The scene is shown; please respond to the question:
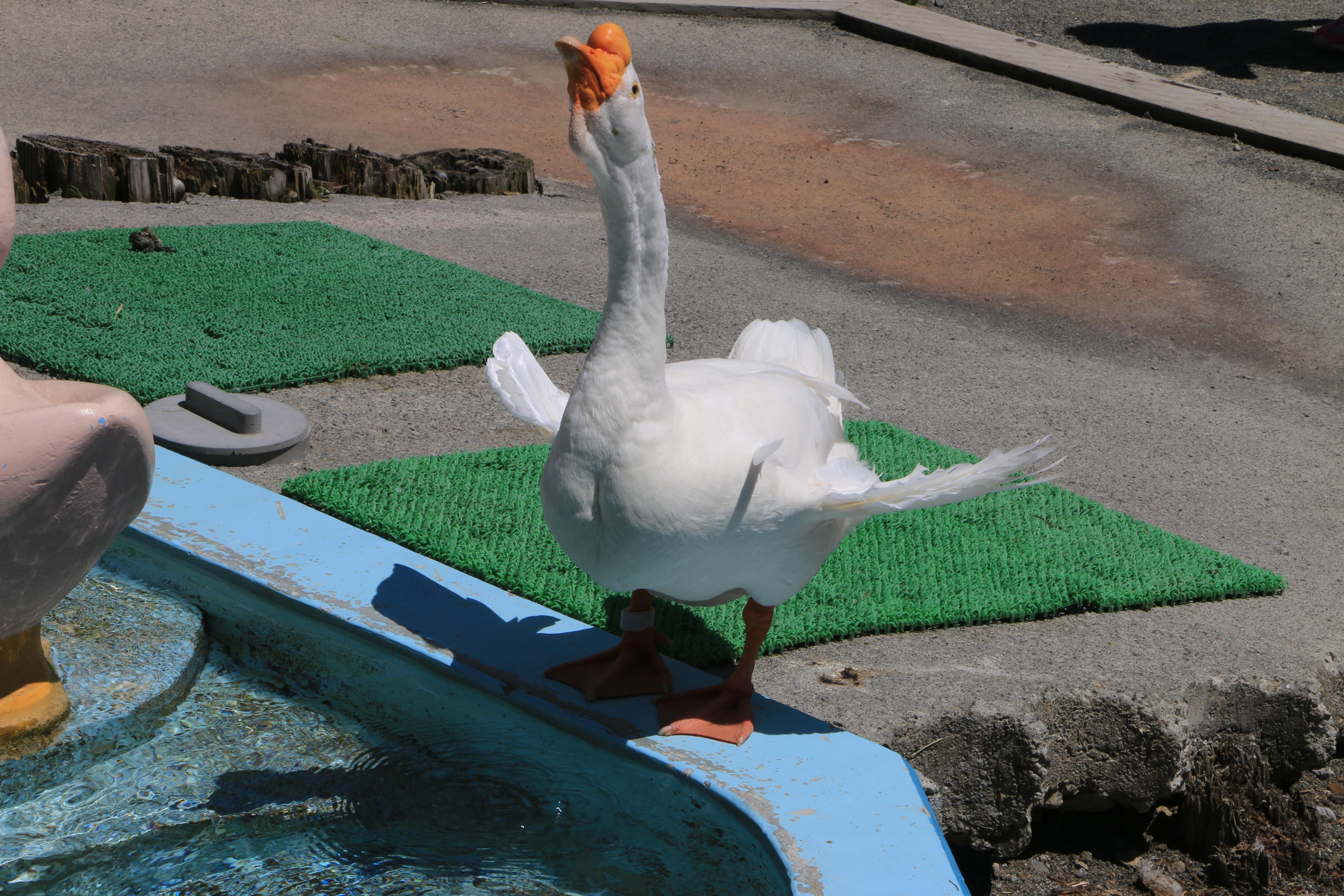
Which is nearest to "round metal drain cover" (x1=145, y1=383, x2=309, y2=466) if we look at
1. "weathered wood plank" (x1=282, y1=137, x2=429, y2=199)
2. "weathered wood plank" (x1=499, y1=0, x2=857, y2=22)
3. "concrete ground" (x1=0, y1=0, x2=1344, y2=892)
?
"concrete ground" (x1=0, y1=0, x2=1344, y2=892)

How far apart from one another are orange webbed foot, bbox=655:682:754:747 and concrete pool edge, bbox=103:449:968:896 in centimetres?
3

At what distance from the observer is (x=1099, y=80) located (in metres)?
10.3

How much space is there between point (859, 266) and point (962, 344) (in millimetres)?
1362

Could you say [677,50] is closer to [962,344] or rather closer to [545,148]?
[545,148]

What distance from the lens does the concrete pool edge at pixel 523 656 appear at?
1.99 m

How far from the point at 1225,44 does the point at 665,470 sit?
1223cm

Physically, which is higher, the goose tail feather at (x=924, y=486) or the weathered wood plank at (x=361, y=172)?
the goose tail feather at (x=924, y=486)

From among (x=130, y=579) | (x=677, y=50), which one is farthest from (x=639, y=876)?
(x=677, y=50)

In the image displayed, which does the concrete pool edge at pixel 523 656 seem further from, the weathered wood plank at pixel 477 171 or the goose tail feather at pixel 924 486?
the weathered wood plank at pixel 477 171

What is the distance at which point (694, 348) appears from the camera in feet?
16.5

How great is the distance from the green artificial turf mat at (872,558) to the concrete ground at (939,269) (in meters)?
0.09

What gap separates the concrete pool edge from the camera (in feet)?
6.52

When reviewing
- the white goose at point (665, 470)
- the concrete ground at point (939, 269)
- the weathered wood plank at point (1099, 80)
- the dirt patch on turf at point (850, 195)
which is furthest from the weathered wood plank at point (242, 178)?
the weathered wood plank at point (1099, 80)

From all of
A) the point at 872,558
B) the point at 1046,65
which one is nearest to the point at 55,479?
the point at 872,558
